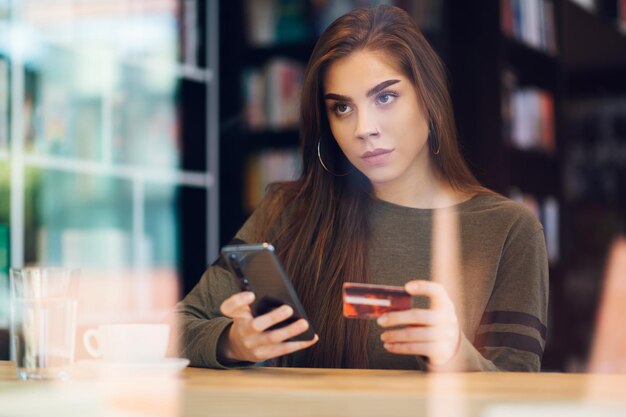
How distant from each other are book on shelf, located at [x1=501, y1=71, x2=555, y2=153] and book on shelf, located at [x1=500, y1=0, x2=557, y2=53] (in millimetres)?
186

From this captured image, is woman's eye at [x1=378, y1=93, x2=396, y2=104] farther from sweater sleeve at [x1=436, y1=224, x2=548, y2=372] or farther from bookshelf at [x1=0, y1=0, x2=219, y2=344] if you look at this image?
bookshelf at [x1=0, y1=0, x2=219, y2=344]

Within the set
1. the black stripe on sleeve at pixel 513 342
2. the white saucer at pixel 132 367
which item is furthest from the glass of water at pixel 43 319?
the black stripe on sleeve at pixel 513 342

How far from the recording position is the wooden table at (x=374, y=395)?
0.89 meters

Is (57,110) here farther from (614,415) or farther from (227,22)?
(614,415)

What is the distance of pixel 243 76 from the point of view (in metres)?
4.06

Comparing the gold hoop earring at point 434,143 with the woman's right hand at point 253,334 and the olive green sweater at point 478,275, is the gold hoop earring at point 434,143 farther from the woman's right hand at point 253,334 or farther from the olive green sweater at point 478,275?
the woman's right hand at point 253,334

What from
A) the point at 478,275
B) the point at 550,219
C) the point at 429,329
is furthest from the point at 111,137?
the point at 429,329

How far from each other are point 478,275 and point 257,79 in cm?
252

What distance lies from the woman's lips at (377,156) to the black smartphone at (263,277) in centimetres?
48

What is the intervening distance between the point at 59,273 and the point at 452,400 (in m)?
0.54

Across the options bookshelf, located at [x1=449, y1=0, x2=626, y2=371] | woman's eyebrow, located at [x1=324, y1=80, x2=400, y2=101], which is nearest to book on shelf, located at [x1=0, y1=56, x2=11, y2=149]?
bookshelf, located at [x1=449, y1=0, x2=626, y2=371]

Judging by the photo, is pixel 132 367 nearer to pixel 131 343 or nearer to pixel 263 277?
pixel 131 343

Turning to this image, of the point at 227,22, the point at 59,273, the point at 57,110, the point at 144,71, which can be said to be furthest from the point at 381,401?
the point at 227,22

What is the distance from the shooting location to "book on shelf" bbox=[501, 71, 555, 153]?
11.0 ft
